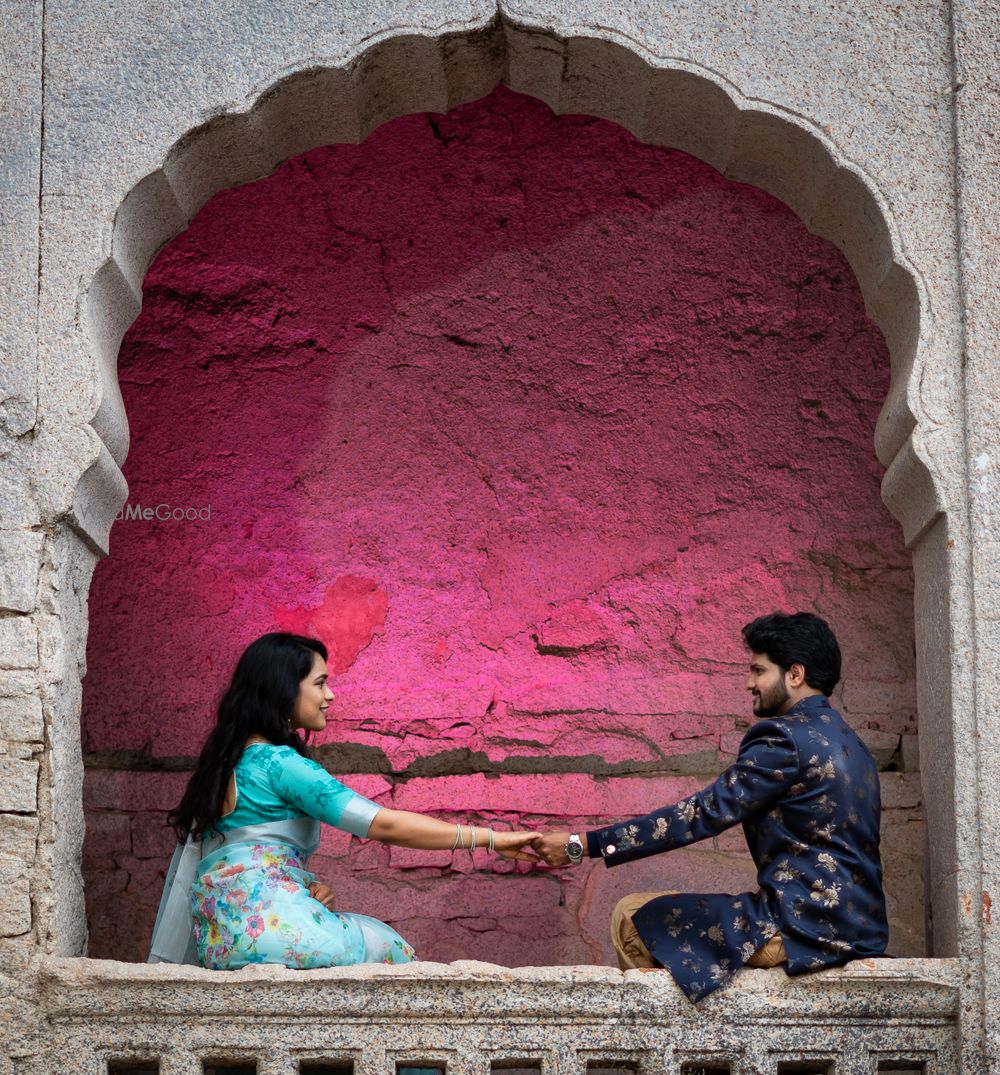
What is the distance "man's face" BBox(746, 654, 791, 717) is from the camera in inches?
159

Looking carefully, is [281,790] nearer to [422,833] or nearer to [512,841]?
[422,833]

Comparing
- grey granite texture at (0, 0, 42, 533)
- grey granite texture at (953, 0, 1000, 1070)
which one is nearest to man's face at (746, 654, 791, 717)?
grey granite texture at (953, 0, 1000, 1070)

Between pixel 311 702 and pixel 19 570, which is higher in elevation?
pixel 19 570

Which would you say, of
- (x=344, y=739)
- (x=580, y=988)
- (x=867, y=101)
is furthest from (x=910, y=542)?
(x=344, y=739)

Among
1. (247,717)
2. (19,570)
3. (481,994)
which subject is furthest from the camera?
(247,717)

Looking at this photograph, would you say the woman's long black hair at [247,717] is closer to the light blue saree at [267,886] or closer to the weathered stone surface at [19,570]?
the light blue saree at [267,886]

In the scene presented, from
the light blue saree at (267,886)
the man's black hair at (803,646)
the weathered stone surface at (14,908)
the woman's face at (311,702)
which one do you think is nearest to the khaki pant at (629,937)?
the light blue saree at (267,886)

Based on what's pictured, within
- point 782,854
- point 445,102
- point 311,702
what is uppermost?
point 445,102

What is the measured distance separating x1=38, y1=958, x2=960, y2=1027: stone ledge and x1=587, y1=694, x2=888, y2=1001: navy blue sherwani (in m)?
Answer: 0.08

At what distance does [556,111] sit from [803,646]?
167cm

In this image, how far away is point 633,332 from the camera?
5.42 meters

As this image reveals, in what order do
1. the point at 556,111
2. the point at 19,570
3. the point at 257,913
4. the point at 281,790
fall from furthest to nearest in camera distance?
the point at 556,111 < the point at 281,790 < the point at 257,913 < the point at 19,570

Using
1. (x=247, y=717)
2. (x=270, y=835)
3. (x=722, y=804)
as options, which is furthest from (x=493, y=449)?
(x=722, y=804)

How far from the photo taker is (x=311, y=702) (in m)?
4.15
